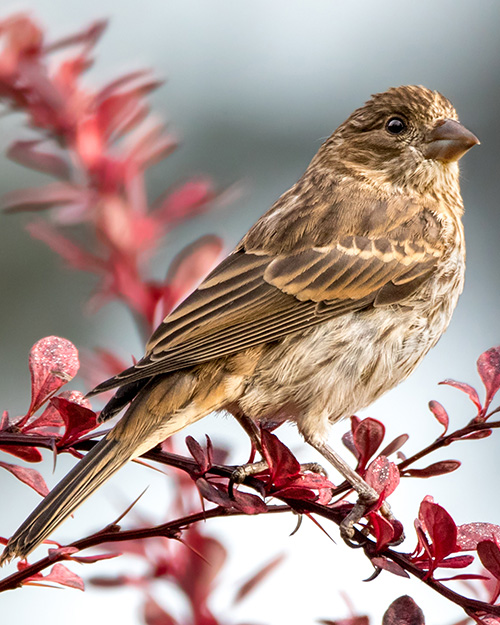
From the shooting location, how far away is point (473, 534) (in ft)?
6.67

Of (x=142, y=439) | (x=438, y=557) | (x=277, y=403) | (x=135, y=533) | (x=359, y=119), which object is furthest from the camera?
(x=359, y=119)

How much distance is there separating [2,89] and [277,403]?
1.39 metres

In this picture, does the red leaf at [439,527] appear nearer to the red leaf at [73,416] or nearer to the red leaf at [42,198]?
the red leaf at [73,416]

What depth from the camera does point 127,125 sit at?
8.34ft

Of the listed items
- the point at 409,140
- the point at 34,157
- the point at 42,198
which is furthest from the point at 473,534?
the point at 409,140

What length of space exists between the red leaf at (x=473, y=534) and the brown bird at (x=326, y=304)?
1.68ft

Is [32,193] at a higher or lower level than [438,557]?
higher

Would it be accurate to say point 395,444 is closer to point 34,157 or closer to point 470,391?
point 470,391

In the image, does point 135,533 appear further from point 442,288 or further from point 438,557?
point 442,288

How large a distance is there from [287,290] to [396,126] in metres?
0.97

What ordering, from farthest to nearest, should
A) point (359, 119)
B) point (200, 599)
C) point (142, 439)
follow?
point (359, 119) < point (142, 439) < point (200, 599)

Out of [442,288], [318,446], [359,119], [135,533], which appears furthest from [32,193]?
[359,119]

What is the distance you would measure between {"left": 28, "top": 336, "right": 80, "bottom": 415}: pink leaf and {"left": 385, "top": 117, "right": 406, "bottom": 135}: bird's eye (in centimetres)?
Answer: 211

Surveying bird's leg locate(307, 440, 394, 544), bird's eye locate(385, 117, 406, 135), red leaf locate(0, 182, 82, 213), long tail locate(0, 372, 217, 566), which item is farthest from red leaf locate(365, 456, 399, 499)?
bird's eye locate(385, 117, 406, 135)
